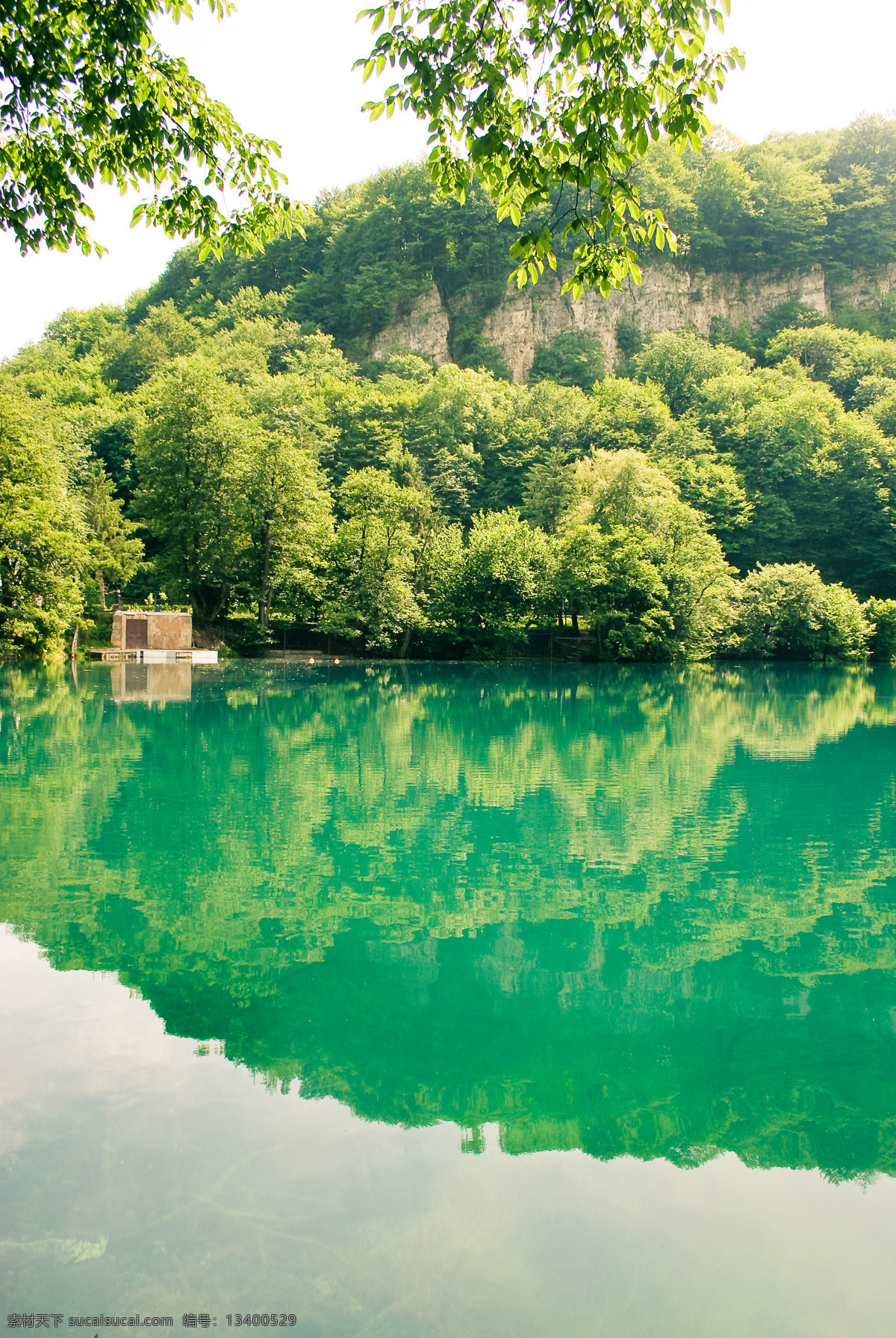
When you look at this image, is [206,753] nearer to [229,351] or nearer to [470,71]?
Answer: [470,71]

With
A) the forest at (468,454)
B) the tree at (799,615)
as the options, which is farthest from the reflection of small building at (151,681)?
the tree at (799,615)

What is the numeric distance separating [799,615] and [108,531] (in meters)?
38.3

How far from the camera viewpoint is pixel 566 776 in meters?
12.4

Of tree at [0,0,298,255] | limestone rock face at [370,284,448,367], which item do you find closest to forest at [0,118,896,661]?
limestone rock face at [370,284,448,367]

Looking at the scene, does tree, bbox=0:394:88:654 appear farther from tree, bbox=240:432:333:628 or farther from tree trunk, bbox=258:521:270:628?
tree, bbox=240:432:333:628

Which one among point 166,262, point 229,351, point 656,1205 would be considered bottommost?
point 656,1205

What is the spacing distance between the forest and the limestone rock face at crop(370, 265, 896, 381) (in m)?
1.54

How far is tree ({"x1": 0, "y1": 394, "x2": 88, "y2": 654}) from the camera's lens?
105ft

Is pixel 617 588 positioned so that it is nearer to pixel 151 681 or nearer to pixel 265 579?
pixel 265 579

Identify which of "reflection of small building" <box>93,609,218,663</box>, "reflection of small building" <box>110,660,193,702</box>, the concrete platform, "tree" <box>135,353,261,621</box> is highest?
"tree" <box>135,353,261,621</box>

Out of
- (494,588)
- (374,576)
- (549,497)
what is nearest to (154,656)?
(374,576)

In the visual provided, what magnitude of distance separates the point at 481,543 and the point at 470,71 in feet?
135

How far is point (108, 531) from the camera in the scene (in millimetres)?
50875

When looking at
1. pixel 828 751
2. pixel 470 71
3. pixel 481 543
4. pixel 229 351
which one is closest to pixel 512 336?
pixel 229 351
